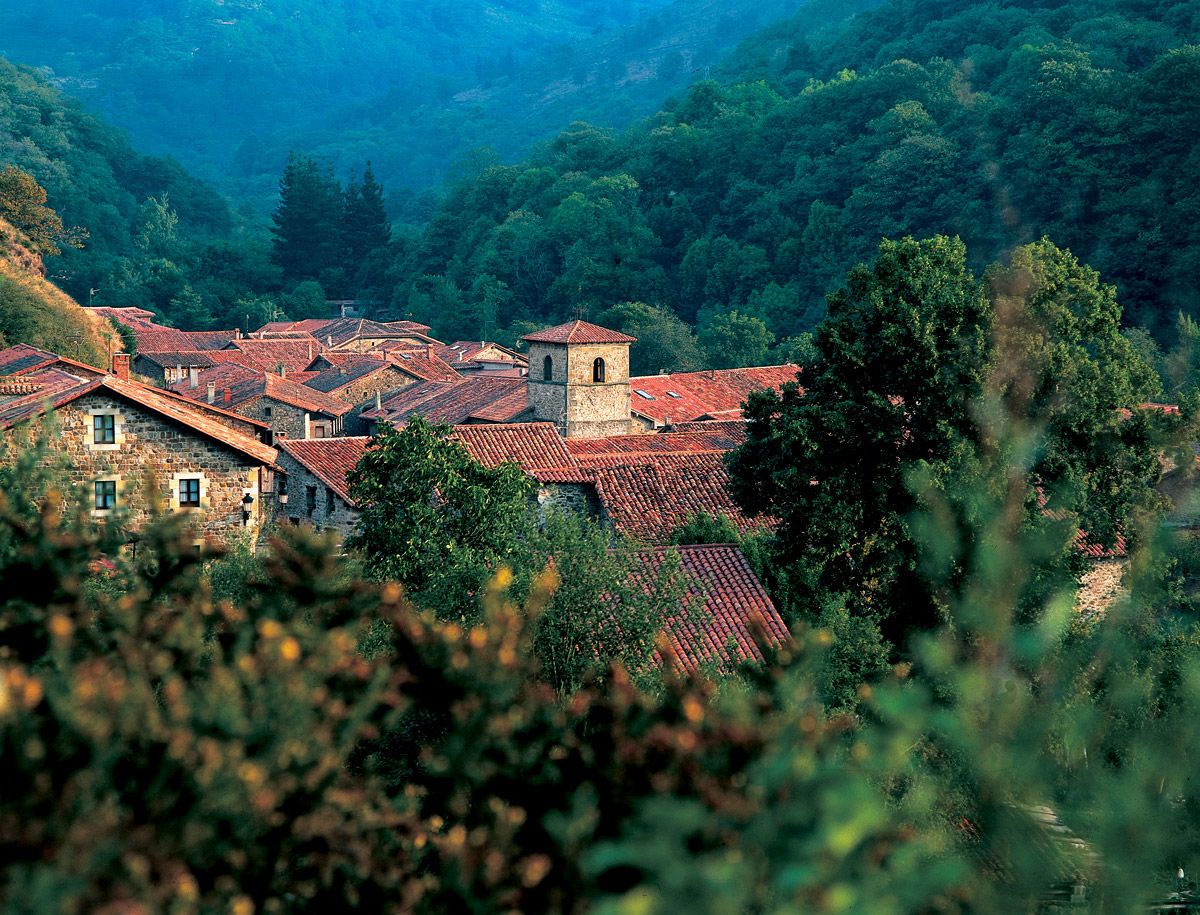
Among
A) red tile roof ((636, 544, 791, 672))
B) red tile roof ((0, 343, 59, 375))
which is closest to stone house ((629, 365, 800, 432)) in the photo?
red tile roof ((0, 343, 59, 375))

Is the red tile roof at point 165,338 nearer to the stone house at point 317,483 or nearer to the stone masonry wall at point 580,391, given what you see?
the stone masonry wall at point 580,391

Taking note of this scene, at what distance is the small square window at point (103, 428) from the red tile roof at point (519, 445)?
7226mm

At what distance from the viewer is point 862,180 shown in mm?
87062

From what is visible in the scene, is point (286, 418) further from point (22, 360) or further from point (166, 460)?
point (166, 460)

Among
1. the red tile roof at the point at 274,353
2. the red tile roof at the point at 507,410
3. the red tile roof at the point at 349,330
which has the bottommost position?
the red tile roof at the point at 507,410

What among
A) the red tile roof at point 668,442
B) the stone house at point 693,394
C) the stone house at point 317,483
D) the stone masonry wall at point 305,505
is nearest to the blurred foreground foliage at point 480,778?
the stone masonry wall at point 305,505

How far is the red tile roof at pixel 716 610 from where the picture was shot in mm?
16297

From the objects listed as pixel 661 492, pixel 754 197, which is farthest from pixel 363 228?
pixel 661 492

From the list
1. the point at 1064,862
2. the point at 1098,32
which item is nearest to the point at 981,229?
the point at 1098,32

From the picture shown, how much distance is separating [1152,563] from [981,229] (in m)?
68.1

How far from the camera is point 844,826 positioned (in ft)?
12.3

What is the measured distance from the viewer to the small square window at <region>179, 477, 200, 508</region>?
82.5 feet

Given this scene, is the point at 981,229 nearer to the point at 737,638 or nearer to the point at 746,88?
the point at 746,88

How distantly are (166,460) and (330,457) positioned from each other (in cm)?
595
